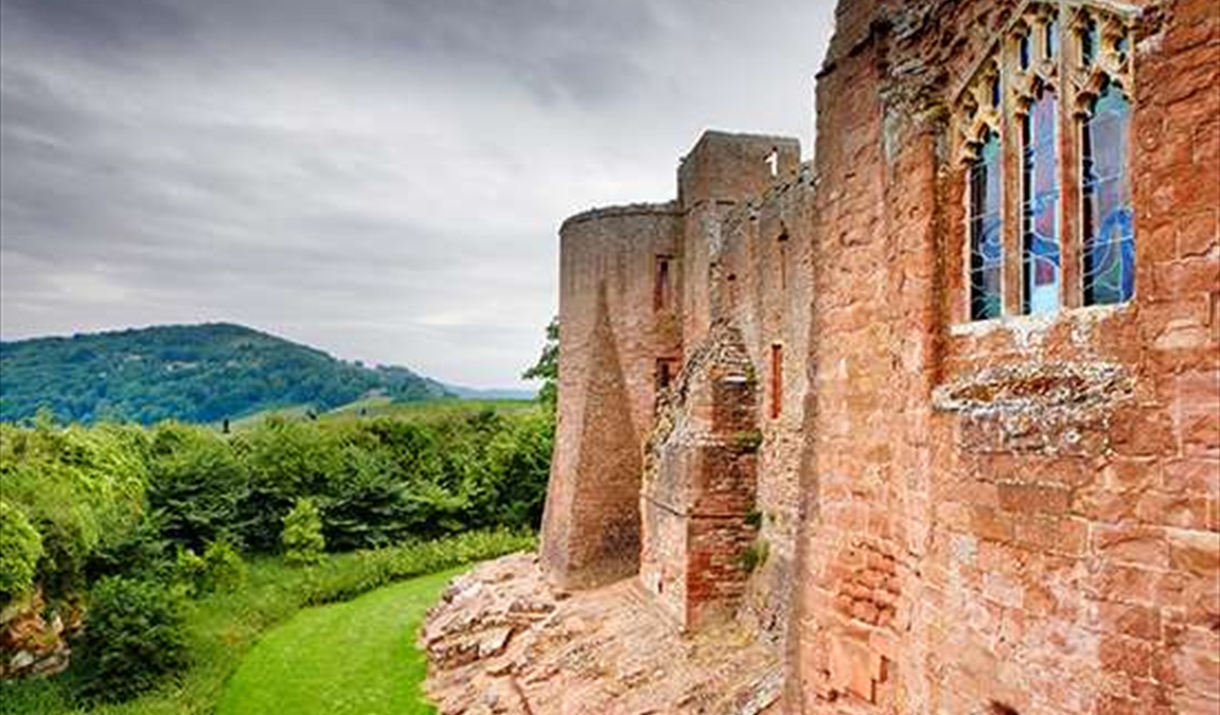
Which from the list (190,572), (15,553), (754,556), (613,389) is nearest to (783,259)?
(754,556)

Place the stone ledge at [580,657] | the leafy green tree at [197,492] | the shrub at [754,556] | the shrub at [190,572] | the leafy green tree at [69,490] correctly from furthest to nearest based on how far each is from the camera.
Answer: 1. the leafy green tree at [197,492]
2. the shrub at [190,572]
3. the leafy green tree at [69,490]
4. the shrub at [754,556]
5. the stone ledge at [580,657]

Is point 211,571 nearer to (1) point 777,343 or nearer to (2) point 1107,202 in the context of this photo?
(1) point 777,343

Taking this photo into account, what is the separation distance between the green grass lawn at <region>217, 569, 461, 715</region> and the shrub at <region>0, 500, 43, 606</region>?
441 cm

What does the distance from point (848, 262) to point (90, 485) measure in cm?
2532

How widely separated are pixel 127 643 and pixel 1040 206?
20540mm

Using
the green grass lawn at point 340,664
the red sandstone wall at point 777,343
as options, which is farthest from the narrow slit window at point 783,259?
the green grass lawn at point 340,664

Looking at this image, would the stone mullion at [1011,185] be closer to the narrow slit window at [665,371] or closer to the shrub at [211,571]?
the narrow slit window at [665,371]

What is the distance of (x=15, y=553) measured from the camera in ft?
61.4

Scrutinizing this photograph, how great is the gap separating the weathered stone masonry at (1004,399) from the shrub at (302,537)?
2751cm

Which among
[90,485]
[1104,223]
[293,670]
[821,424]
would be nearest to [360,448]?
[90,485]

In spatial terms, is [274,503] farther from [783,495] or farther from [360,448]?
[783,495]

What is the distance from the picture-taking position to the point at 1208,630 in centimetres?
333

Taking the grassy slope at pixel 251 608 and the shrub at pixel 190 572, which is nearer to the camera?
the grassy slope at pixel 251 608

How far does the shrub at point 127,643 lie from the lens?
19984 mm
